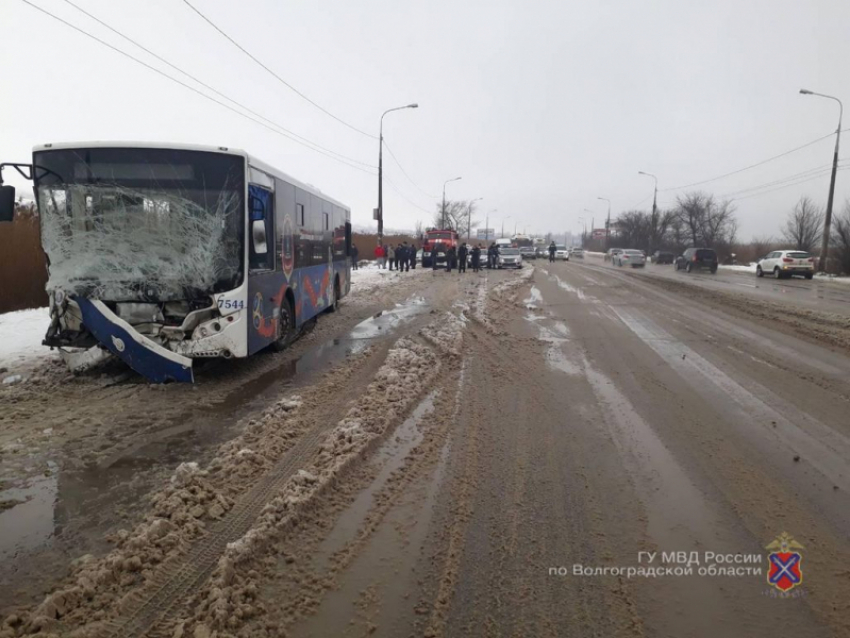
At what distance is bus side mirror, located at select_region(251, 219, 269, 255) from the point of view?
7465mm

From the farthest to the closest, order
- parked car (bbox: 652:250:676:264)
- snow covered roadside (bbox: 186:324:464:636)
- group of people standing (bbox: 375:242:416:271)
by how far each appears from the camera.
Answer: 1. parked car (bbox: 652:250:676:264)
2. group of people standing (bbox: 375:242:416:271)
3. snow covered roadside (bbox: 186:324:464:636)

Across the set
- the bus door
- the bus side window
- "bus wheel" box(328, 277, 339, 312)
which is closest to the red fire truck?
"bus wheel" box(328, 277, 339, 312)

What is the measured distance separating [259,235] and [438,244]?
33549 mm

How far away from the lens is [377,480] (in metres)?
4.52

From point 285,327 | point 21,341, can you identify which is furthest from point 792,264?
point 21,341

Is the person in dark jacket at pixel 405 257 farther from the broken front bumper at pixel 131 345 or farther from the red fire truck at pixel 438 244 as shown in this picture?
the broken front bumper at pixel 131 345

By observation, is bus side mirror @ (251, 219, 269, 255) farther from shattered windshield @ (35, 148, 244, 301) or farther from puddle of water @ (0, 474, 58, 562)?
puddle of water @ (0, 474, 58, 562)

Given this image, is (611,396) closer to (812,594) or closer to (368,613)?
(812,594)

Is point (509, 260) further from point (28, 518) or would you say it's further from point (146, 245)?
point (28, 518)

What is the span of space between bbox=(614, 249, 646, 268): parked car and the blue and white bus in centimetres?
4697

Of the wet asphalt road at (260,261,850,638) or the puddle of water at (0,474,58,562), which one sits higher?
the wet asphalt road at (260,261,850,638)

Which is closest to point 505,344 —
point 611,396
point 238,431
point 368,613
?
point 611,396

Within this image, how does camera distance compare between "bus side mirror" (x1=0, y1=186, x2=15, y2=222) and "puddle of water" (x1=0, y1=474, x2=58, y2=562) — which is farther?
"bus side mirror" (x1=0, y1=186, x2=15, y2=222)

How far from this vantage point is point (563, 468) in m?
4.73
